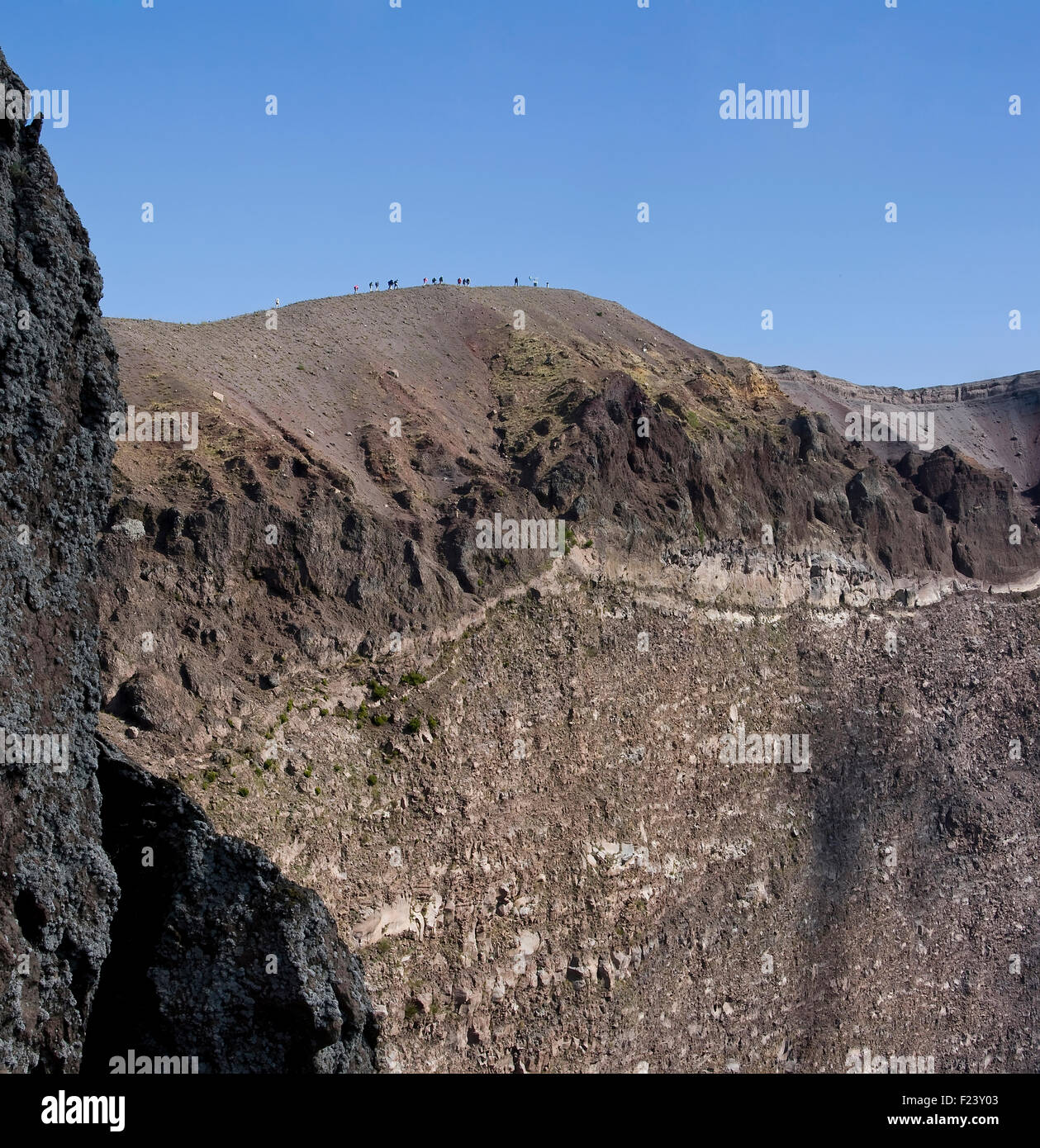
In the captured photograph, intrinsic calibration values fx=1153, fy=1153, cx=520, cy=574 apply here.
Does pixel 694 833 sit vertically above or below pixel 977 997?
above

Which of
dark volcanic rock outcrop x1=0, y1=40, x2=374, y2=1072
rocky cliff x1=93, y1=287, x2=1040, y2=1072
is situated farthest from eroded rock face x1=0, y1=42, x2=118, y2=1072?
rocky cliff x1=93, y1=287, x2=1040, y2=1072

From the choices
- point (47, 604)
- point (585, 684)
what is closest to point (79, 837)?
point (47, 604)

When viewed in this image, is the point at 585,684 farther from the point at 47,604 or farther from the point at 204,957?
the point at 47,604

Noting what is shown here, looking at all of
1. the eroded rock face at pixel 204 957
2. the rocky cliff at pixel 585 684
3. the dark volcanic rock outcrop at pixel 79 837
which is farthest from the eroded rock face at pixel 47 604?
the rocky cliff at pixel 585 684

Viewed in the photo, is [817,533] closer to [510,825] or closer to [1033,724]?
[1033,724]

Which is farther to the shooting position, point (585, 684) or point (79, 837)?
point (585, 684)
